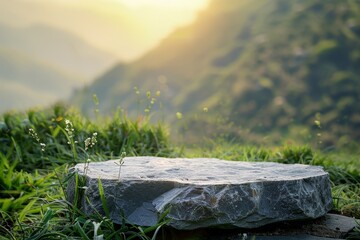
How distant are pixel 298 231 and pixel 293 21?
20.1 metres

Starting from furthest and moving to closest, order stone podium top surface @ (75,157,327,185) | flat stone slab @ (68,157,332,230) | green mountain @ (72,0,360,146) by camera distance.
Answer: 1. green mountain @ (72,0,360,146)
2. stone podium top surface @ (75,157,327,185)
3. flat stone slab @ (68,157,332,230)

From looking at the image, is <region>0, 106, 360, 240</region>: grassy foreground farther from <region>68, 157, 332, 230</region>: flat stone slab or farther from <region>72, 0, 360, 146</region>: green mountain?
<region>72, 0, 360, 146</region>: green mountain

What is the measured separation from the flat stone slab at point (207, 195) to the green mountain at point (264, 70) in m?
10.8

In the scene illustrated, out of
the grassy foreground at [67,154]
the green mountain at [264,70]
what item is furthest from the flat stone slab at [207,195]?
the green mountain at [264,70]

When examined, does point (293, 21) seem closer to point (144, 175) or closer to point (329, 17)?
point (329, 17)

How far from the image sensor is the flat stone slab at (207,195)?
10.2 ft

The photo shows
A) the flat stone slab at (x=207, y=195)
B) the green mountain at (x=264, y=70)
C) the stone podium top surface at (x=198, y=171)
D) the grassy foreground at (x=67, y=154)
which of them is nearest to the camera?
the flat stone slab at (x=207, y=195)

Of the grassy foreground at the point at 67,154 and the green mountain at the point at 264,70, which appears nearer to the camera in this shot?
the grassy foreground at the point at 67,154

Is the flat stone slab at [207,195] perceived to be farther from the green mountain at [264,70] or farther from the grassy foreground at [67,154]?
the green mountain at [264,70]

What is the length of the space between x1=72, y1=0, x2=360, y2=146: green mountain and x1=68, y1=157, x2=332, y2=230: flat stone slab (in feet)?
35.4

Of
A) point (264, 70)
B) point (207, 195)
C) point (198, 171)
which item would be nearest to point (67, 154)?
point (198, 171)

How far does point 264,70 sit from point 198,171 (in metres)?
17.2

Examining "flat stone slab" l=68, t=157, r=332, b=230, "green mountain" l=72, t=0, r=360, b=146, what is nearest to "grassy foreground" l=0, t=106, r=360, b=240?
"flat stone slab" l=68, t=157, r=332, b=230

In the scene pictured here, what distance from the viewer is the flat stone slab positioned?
3.10 m
